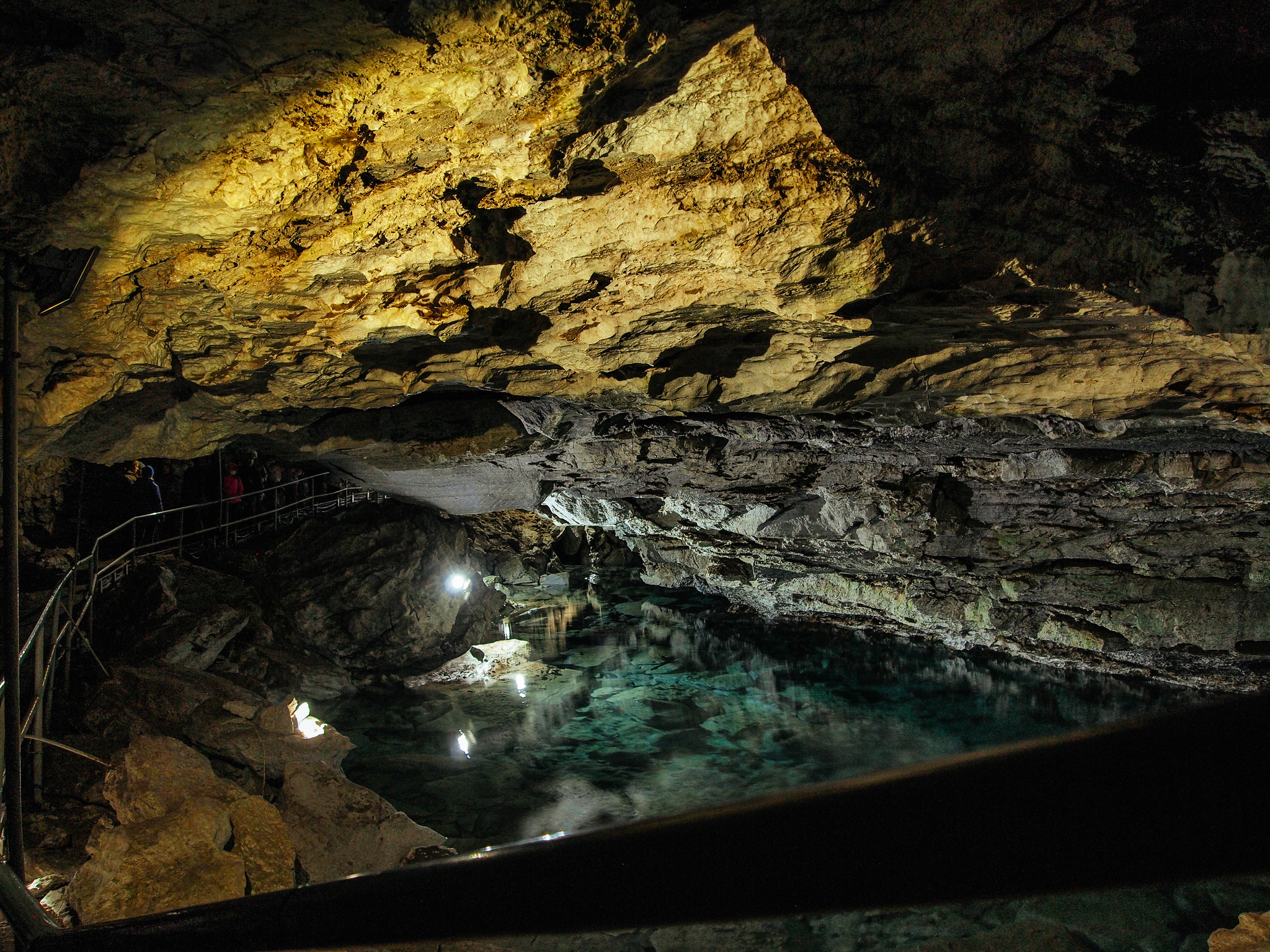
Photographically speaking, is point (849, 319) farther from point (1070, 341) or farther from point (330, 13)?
point (330, 13)

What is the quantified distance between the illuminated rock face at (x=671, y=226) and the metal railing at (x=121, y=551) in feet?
4.96

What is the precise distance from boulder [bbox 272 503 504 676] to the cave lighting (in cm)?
175

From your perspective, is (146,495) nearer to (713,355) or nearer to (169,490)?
(169,490)

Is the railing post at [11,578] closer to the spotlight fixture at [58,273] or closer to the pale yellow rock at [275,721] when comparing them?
the spotlight fixture at [58,273]

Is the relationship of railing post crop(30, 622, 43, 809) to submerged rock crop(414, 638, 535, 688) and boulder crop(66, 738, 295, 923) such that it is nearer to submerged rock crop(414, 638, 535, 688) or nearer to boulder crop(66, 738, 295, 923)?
boulder crop(66, 738, 295, 923)

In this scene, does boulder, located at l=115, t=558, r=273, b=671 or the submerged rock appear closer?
boulder, located at l=115, t=558, r=273, b=671

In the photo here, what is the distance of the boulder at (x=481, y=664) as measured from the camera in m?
10.9

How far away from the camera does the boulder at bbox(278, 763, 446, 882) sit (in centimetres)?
528

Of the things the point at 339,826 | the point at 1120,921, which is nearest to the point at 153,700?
the point at 339,826

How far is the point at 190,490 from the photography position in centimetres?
1148

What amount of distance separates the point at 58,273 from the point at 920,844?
4029 mm

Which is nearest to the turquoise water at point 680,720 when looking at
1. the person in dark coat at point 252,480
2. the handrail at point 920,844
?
the person in dark coat at point 252,480

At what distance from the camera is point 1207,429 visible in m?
5.19

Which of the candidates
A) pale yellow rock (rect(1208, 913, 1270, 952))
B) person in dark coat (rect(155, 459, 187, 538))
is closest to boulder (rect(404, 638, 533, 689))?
person in dark coat (rect(155, 459, 187, 538))
